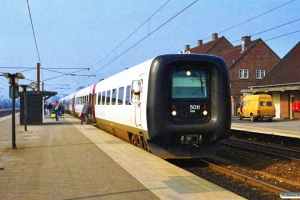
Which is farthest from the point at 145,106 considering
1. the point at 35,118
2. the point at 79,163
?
the point at 35,118

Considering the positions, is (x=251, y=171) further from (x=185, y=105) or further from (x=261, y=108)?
(x=261, y=108)

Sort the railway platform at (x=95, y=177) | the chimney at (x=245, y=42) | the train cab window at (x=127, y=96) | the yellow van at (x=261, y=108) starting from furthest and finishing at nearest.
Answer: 1. the chimney at (x=245, y=42)
2. the yellow van at (x=261, y=108)
3. the train cab window at (x=127, y=96)
4. the railway platform at (x=95, y=177)

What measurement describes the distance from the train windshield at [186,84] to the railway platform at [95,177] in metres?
1.82

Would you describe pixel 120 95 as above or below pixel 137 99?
above

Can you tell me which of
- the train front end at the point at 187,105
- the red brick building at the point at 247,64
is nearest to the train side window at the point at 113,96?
the train front end at the point at 187,105

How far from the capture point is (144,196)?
713cm

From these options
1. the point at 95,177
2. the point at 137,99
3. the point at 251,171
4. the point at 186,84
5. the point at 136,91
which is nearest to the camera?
the point at 95,177

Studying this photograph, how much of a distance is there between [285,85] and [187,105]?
88.0ft

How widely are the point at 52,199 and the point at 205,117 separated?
18.7ft

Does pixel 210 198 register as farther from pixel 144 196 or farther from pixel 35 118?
pixel 35 118

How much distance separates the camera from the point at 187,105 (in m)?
11.6

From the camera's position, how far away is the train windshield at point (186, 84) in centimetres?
1163

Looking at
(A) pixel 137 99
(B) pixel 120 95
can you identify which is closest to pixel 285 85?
(B) pixel 120 95

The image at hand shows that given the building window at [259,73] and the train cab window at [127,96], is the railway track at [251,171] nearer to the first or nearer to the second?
the train cab window at [127,96]
